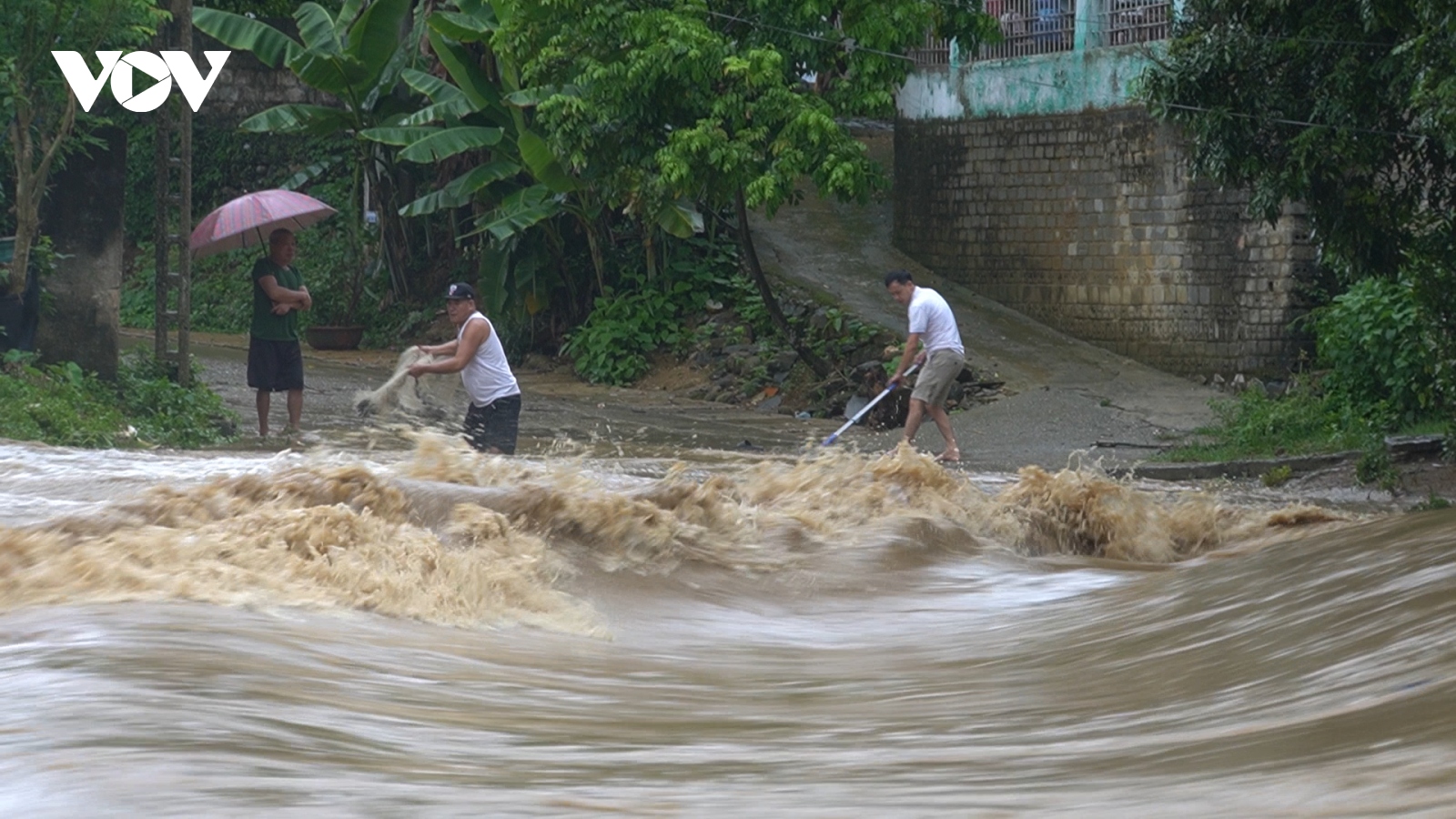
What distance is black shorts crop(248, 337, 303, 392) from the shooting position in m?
12.6

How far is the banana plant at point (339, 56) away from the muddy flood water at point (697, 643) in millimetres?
11020

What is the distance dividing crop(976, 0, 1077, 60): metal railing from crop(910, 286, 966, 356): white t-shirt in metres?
5.84

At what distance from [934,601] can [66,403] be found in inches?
288

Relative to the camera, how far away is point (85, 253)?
13.3 metres

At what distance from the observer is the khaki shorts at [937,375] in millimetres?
13211

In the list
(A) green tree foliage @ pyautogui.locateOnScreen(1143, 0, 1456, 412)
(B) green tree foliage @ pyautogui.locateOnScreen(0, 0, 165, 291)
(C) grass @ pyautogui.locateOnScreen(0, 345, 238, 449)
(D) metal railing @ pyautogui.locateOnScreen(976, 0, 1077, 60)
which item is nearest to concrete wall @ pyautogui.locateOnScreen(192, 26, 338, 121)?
(D) metal railing @ pyautogui.locateOnScreen(976, 0, 1077, 60)

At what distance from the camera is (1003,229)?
62.3 ft

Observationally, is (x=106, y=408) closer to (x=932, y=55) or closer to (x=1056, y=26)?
(x=1056, y=26)

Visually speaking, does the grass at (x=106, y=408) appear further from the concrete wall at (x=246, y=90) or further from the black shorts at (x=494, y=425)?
the concrete wall at (x=246, y=90)

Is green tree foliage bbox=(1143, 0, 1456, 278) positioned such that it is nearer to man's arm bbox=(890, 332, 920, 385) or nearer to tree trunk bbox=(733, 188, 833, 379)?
man's arm bbox=(890, 332, 920, 385)

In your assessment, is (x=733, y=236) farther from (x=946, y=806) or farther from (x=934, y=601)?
(x=946, y=806)

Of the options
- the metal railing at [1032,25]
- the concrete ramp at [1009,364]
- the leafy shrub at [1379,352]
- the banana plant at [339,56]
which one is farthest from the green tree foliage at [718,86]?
the leafy shrub at [1379,352]

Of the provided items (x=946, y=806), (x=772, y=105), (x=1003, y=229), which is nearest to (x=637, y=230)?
(x=1003, y=229)

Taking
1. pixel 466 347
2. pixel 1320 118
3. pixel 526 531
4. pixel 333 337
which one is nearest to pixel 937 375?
pixel 1320 118
